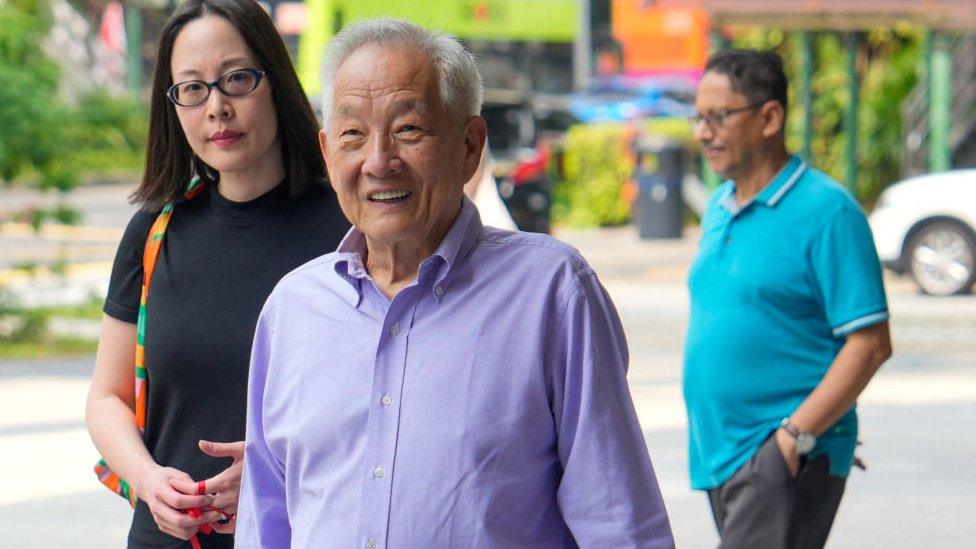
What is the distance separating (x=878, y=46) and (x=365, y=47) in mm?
26904

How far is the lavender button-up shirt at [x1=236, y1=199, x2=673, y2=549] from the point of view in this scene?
2.60 meters

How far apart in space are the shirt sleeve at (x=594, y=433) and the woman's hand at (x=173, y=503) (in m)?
0.89

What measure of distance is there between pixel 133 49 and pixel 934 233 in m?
31.7

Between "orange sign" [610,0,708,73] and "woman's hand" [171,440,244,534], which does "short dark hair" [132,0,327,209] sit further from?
"orange sign" [610,0,708,73]

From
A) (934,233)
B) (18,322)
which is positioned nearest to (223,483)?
(18,322)

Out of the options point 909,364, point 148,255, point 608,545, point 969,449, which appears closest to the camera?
point 608,545

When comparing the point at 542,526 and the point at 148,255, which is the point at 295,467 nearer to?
the point at 542,526

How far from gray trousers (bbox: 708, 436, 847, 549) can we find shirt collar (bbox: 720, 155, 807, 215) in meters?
0.63

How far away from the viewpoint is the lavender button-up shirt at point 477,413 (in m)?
2.60

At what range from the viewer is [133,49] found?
45562 millimetres

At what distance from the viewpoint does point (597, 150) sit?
2648 centimetres

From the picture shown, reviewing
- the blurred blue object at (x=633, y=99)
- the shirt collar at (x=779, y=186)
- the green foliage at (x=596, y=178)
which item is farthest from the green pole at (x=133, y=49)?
the shirt collar at (x=779, y=186)

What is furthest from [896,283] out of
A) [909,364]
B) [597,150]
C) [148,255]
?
[148,255]

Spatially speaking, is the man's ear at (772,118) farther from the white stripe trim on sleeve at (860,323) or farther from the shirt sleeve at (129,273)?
the shirt sleeve at (129,273)
